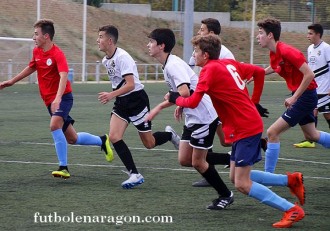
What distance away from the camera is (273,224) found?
24.3 ft

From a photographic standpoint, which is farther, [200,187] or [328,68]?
[328,68]

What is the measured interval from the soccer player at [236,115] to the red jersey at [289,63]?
1.58 m

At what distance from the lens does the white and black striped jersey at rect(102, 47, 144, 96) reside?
9.60 meters

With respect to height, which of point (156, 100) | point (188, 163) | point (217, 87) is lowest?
point (156, 100)

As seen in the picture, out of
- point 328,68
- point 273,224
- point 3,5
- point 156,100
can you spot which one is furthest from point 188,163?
point 3,5

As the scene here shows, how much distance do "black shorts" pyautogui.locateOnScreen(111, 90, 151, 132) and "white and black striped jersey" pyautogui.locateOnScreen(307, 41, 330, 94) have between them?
5.18 m

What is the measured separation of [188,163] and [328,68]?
6.18 m

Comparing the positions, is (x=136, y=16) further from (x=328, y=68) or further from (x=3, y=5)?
(x=328, y=68)

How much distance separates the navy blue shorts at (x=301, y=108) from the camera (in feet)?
31.9

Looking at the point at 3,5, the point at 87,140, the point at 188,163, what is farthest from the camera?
the point at 3,5

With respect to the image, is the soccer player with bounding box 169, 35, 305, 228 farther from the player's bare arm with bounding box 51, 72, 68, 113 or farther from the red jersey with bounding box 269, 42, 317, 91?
the player's bare arm with bounding box 51, 72, 68, 113

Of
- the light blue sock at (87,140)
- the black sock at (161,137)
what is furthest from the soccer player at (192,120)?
the light blue sock at (87,140)

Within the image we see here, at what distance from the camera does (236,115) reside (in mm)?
7531

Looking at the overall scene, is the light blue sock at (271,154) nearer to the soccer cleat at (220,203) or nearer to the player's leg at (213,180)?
the player's leg at (213,180)
